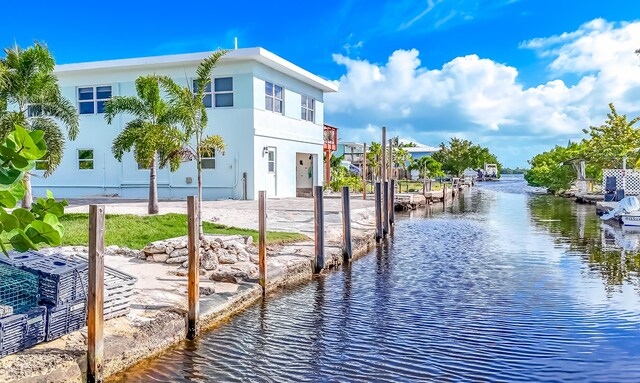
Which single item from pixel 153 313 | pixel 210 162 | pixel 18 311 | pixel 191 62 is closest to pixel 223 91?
pixel 191 62

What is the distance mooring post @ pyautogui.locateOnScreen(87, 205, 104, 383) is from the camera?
5.90 meters

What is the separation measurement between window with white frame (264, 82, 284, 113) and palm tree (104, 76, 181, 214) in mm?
8487

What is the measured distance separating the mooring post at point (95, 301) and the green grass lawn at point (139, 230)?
6.87m

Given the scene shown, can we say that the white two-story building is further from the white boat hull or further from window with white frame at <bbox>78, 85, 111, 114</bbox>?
the white boat hull

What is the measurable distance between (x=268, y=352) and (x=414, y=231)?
614 inches

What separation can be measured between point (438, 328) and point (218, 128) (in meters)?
19.3

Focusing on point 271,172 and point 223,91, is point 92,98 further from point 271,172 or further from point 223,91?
point 271,172

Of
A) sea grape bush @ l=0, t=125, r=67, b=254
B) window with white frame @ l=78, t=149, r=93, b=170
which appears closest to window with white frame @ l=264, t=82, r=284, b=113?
window with white frame @ l=78, t=149, r=93, b=170

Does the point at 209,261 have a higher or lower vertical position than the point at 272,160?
lower

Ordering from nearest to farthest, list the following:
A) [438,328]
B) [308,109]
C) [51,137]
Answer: [438,328]
[51,137]
[308,109]

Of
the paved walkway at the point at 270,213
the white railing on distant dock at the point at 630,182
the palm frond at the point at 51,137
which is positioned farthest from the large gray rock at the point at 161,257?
the white railing on distant dock at the point at 630,182

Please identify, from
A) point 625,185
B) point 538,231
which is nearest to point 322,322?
point 538,231

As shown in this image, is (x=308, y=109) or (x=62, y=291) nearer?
(x=62, y=291)

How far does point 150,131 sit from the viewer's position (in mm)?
15242
